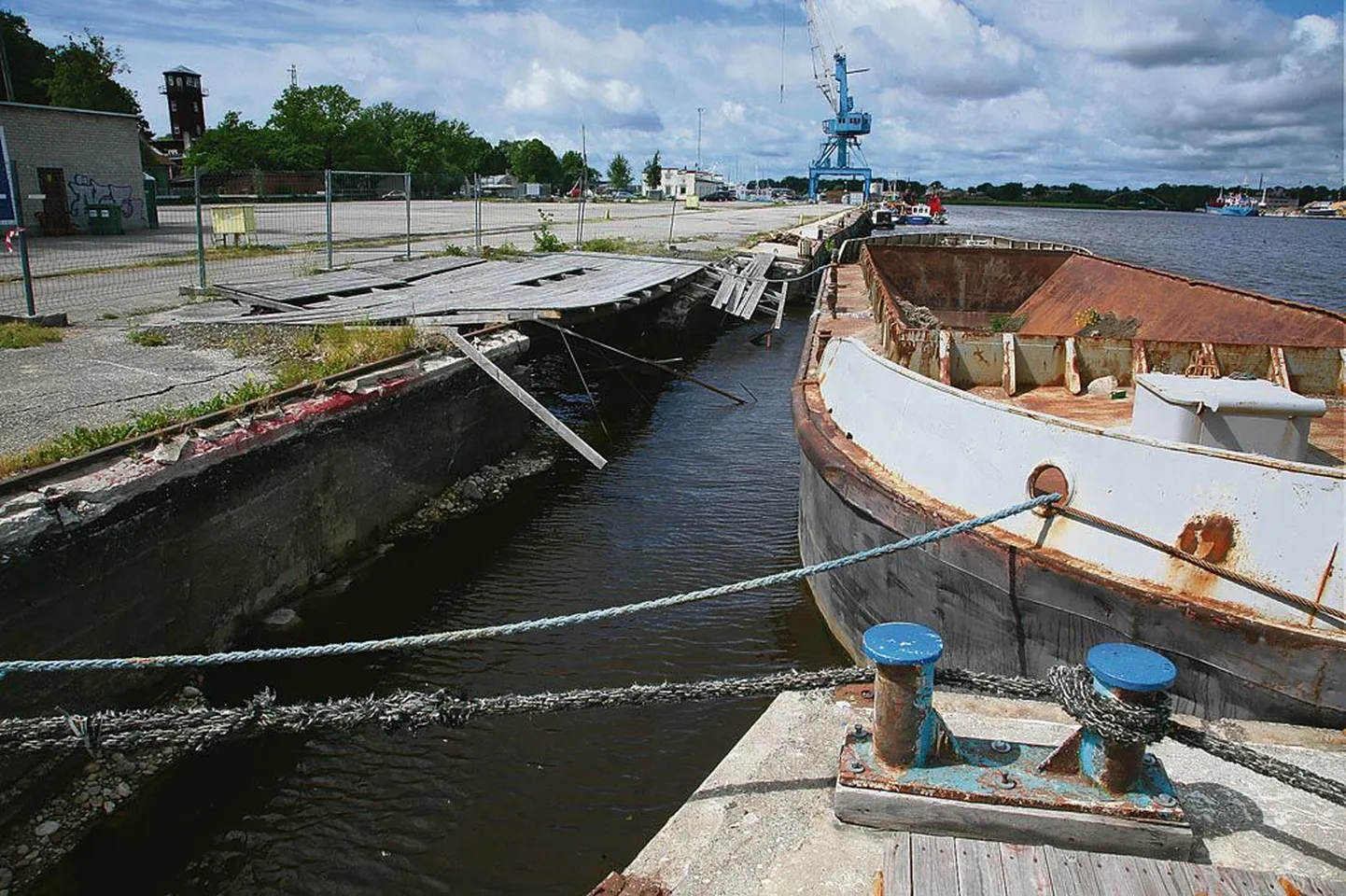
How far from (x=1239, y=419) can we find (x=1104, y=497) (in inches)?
27.6

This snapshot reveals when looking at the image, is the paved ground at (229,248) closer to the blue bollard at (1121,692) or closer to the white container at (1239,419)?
the white container at (1239,419)

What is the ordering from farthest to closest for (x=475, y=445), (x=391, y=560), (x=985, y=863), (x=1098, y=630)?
(x=475, y=445)
(x=391, y=560)
(x=1098, y=630)
(x=985, y=863)

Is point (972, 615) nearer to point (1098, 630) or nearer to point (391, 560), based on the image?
point (1098, 630)

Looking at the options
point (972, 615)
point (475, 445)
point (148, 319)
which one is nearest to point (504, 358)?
point (475, 445)

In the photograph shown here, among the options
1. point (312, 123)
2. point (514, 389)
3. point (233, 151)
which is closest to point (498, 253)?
point (514, 389)

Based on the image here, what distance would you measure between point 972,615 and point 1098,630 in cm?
75

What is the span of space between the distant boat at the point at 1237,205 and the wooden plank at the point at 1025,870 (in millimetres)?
153642

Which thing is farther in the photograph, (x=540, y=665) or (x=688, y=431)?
(x=688, y=431)

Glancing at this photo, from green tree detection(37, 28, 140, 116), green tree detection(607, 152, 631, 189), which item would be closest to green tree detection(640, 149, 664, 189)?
green tree detection(607, 152, 631, 189)

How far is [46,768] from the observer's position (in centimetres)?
493

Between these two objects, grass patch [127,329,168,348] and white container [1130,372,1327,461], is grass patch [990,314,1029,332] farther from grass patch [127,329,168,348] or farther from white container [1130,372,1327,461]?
grass patch [127,329,168,348]

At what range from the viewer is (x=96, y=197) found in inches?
846

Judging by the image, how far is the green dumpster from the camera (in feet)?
69.7

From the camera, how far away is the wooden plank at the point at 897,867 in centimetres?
255
